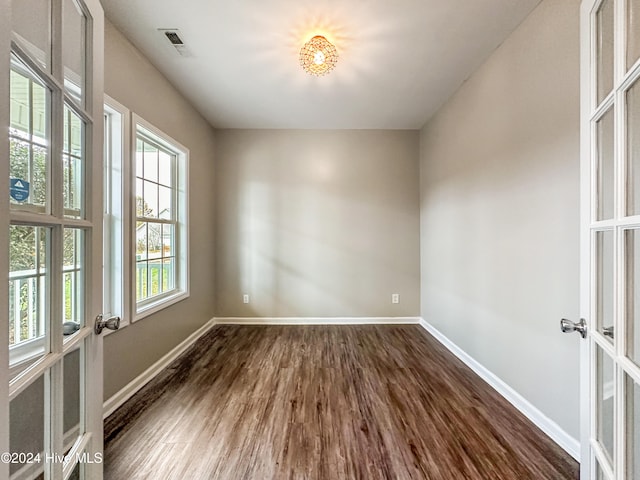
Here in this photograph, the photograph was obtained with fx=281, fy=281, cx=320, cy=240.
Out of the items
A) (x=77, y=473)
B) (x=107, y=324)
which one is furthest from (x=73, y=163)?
(x=77, y=473)

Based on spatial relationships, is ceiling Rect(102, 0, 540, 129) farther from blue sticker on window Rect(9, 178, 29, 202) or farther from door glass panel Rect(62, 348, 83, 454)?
door glass panel Rect(62, 348, 83, 454)

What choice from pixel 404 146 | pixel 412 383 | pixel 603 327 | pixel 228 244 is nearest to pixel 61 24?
pixel 603 327

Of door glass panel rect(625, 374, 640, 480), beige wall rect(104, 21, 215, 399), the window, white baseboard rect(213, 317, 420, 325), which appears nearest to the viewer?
door glass panel rect(625, 374, 640, 480)

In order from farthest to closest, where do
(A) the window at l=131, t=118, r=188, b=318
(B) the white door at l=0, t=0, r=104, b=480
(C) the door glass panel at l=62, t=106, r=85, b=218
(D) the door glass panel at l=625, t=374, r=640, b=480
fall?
(A) the window at l=131, t=118, r=188, b=318
(C) the door glass panel at l=62, t=106, r=85, b=218
(D) the door glass panel at l=625, t=374, r=640, b=480
(B) the white door at l=0, t=0, r=104, b=480

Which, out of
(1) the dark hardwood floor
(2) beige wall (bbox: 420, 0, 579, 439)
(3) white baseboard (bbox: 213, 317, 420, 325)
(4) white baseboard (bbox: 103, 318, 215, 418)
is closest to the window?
(4) white baseboard (bbox: 103, 318, 215, 418)

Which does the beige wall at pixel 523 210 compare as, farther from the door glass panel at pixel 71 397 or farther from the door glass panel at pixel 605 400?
the door glass panel at pixel 71 397

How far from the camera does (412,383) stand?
92.7 inches

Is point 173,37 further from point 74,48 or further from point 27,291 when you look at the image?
point 27,291

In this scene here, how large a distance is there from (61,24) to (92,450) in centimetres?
137

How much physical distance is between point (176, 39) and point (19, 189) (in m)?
2.10

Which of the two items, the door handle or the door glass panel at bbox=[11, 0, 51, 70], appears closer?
the door glass panel at bbox=[11, 0, 51, 70]

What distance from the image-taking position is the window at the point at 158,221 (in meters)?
2.49

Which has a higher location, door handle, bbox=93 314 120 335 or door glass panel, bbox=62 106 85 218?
door glass panel, bbox=62 106 85 218

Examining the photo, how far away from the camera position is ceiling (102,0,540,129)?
1.86 m
